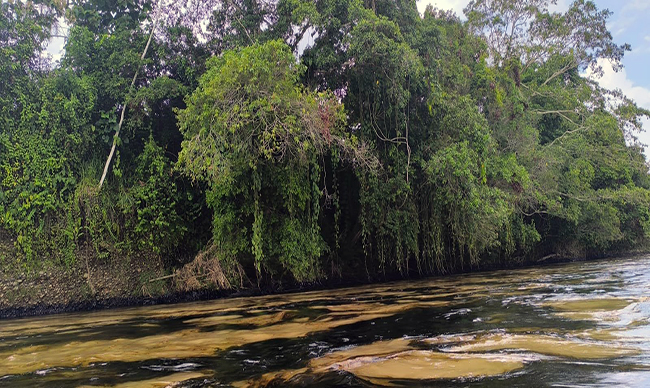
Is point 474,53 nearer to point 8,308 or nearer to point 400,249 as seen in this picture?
point 400,249

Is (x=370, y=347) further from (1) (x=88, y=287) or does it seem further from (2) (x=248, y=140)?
(1) (x=88, y=287)

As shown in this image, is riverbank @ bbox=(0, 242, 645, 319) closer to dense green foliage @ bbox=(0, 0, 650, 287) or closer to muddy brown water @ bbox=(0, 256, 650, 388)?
dense green foliage @ bbox=(0, 0, 650, 287)

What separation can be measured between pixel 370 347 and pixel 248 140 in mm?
5371

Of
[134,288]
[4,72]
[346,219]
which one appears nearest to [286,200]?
[346,219]

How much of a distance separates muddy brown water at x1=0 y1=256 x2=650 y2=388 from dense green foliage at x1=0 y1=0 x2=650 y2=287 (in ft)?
11.3

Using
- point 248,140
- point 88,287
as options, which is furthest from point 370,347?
point 88,287

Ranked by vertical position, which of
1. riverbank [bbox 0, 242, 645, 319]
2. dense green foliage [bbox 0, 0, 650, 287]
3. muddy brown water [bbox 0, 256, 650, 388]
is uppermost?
dense green foliage [bbox 0, 0, 650, 287]

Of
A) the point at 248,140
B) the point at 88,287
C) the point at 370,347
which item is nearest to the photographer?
the point at 370,347

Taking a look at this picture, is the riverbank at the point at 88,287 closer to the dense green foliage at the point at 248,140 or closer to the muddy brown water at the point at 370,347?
the dense green foliage at the point at 248,140

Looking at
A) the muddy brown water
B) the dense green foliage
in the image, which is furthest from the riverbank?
the muddy brown water

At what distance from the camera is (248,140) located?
8.25 meters

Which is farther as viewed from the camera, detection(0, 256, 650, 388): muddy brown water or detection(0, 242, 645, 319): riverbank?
detection(0, 242, 645, 319): riverbank

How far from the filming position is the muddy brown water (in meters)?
2.83

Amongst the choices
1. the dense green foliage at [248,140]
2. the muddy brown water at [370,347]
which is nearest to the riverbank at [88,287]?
the dense green foliage at [248,140]
